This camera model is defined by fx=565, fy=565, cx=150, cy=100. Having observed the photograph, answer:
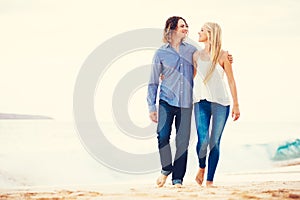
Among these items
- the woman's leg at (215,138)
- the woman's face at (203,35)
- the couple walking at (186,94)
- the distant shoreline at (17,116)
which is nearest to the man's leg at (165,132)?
the couple walking at (186,94)

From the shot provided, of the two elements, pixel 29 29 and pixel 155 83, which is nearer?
Answer: pixel 155 83

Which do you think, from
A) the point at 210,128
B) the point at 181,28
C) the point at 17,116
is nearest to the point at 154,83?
the point at 181,28

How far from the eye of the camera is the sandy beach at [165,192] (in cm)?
385

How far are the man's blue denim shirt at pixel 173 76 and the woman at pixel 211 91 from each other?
0.23 ft

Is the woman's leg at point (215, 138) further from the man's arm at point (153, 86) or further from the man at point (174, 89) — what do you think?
the man's arm at point (153, 86)

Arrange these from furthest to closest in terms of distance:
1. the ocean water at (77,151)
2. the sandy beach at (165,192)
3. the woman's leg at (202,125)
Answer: the ocean water at (77,151)
the woman's leg at (202,125)
the sandy beach at (165,192)

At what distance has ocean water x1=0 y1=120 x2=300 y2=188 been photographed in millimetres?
4660

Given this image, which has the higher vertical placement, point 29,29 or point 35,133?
point 29,29

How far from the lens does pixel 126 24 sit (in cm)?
453

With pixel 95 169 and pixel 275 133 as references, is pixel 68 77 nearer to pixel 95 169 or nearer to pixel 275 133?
pixel 95 169

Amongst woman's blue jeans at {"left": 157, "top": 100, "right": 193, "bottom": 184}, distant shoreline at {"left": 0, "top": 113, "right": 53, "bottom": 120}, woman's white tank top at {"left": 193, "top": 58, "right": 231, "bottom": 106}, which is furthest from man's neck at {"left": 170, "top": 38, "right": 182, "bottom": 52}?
distant shoreline at {"left": 0, "top": 113, "right": 53, "bottom": 120}

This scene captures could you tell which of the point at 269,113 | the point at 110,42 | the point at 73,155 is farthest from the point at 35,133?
the point at 269,113

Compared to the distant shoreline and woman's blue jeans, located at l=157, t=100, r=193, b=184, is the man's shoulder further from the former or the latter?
the distant shoreline

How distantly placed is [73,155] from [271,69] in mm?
1902
